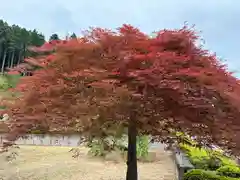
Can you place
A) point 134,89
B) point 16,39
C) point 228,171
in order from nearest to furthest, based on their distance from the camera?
point 134,89
point 228,171
point 16,39

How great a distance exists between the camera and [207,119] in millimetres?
3967

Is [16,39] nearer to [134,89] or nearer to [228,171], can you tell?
[228,171]

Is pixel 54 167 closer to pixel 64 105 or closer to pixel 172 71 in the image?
pixel 64 105

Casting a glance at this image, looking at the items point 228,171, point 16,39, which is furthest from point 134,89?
point 16,39

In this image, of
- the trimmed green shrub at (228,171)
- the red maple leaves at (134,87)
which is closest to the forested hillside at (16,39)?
the trimmed green shrub at (228,171)

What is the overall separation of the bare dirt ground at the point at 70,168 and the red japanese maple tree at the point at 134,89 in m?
4.39

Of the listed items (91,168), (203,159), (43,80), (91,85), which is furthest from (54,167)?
(91,85)

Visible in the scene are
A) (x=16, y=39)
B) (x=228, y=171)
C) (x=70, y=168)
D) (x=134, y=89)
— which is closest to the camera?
(x=134, y=89)

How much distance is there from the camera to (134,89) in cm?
373

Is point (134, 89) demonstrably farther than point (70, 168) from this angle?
No

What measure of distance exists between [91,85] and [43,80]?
82cm

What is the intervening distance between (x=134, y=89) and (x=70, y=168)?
6.04 meters

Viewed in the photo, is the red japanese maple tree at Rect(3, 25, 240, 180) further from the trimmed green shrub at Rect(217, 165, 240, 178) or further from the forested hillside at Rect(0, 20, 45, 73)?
the forested hillside at Rect(0, 20, 45, 73)

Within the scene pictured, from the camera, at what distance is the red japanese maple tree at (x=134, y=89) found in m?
3.70
